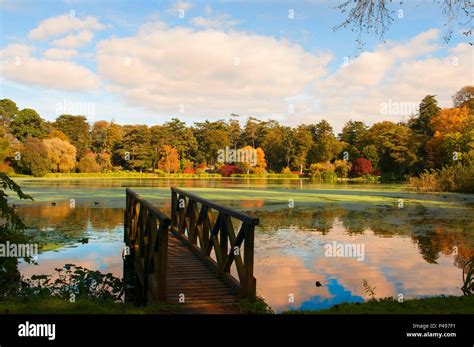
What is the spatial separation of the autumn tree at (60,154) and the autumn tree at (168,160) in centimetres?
1393

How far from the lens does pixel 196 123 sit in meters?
83.3

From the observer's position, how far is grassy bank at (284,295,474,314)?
194 inches

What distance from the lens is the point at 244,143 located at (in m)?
82.0

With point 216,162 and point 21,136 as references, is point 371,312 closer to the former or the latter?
point 21,136

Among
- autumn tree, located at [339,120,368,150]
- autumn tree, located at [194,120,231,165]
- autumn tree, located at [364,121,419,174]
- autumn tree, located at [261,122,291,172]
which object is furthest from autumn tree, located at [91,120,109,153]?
autumn tree, located at [364,121,419,174]

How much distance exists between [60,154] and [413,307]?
58.5 m

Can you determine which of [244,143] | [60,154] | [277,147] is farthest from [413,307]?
[244,143]

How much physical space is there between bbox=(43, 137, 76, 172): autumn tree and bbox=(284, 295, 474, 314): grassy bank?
56409 mm

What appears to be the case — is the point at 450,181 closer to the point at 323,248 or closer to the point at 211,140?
the point at 323,248

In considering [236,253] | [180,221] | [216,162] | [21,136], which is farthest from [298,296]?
[216,162]

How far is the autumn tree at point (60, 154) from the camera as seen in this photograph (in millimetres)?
56000

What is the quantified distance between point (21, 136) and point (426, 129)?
186 feet

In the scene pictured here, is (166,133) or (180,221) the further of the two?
(166,133)

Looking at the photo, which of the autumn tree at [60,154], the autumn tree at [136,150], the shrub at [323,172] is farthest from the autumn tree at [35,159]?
the shrub at [323,172]
